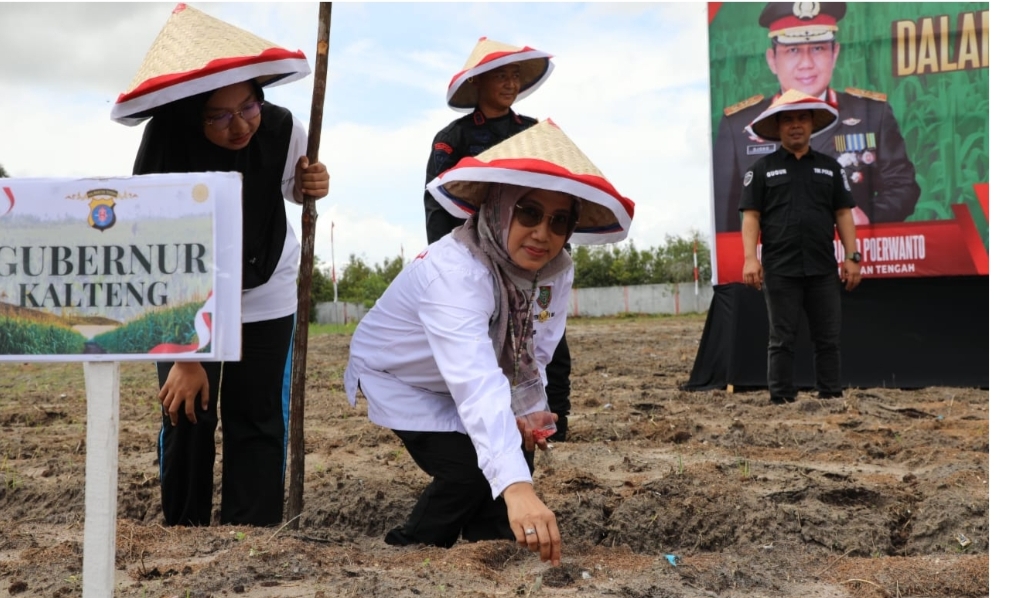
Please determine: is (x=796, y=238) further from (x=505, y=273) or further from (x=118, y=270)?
(x=118, y=270)

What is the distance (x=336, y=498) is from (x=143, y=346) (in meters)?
1.62

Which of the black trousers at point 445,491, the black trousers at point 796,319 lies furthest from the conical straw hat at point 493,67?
the black trousers at point 796,319

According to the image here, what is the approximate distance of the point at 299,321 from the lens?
10.3 ft

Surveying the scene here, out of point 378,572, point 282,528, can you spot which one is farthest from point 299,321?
point 378,572

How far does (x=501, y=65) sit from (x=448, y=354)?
1.92m

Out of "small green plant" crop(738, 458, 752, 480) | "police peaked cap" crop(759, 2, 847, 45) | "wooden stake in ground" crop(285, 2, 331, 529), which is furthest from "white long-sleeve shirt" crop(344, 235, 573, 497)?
"police peaked cap" crop(759, 2, 847, 45)

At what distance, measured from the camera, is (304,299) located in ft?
10.3

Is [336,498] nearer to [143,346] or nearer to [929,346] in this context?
[143,346]

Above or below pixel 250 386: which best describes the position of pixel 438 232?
above

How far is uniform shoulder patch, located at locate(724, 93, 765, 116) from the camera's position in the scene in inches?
283

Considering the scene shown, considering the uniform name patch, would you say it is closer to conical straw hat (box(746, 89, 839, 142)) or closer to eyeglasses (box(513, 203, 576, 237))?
conical straw hat (box(746, 89, 839, 142))

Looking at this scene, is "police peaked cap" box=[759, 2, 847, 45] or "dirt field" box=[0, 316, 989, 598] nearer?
"dirt field" box=[0, 316, 989, 598]

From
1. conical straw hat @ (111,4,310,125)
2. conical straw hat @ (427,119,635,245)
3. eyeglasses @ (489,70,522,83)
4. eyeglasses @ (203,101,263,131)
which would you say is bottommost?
conical straw hat @ (427,119,635,245)

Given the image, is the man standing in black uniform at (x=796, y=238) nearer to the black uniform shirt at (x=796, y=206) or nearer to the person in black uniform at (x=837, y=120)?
the black uniform shirt at (x=796, y=206)
